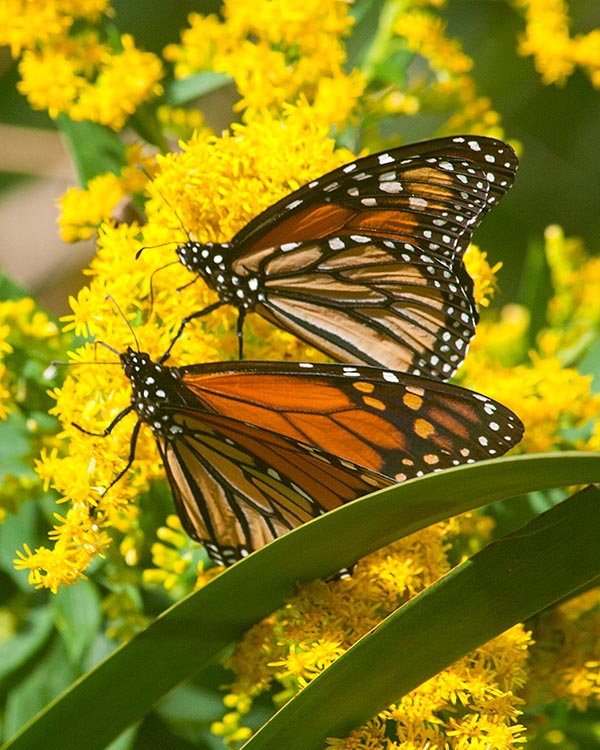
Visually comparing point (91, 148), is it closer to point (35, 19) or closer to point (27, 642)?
point (35, 19)

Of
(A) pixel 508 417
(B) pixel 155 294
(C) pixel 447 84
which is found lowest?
(A) pixel 508 417

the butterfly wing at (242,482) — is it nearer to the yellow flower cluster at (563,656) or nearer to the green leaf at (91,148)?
the yellow flower cluster at (563,656)

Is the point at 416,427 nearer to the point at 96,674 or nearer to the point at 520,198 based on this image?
the point at 96,674

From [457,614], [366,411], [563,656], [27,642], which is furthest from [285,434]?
[27,642]

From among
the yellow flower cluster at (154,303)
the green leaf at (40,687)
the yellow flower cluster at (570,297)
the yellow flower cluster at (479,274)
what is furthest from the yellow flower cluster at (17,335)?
the yellow flower cluster at (570,297)

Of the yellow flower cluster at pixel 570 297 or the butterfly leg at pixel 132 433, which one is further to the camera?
the yellow flower cluster at pixel 570 297

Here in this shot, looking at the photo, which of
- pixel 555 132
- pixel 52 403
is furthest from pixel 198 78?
pixel 555 132

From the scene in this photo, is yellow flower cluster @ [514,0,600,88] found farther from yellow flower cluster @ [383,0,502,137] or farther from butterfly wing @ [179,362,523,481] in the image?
butterfly wing @ [179,362,523,481]
